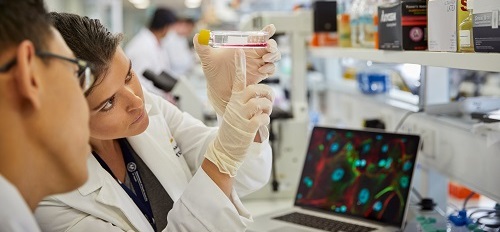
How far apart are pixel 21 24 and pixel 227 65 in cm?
79

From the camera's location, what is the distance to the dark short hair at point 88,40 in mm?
1747

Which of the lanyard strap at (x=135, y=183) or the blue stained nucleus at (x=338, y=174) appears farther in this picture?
the blue stained nucleus at (x=338, y=174)

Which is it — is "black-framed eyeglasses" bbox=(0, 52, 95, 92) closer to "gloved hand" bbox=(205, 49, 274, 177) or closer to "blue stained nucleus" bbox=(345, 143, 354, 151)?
"gloved hand" bbox=(205, 49, 274, 177)

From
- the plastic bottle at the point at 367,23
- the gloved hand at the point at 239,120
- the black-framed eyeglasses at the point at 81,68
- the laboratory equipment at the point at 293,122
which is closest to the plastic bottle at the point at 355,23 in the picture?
the plastic bottle at the point at 367,23

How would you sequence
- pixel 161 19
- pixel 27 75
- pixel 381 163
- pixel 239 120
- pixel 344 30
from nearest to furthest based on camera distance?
1. pixel 27 75
2. pixel 239 120
3. pixel 381 163
4. pixel 344 30
5. pixel 161 19

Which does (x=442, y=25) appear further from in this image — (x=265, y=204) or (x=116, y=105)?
(x=265, y=204)

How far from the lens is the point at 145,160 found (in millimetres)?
2049

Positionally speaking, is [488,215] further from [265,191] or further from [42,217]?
[42,217]

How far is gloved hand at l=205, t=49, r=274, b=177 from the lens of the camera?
168 centimetres

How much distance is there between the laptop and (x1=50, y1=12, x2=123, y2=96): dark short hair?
770 millimetres

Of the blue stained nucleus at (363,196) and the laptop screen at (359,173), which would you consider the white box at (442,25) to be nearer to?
the laptop screen at (359,173)

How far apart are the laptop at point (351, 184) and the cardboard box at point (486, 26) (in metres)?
0.64

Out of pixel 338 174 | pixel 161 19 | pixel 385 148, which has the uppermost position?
pixel 161 19

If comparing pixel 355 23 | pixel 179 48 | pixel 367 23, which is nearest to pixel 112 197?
pixel 367 23
